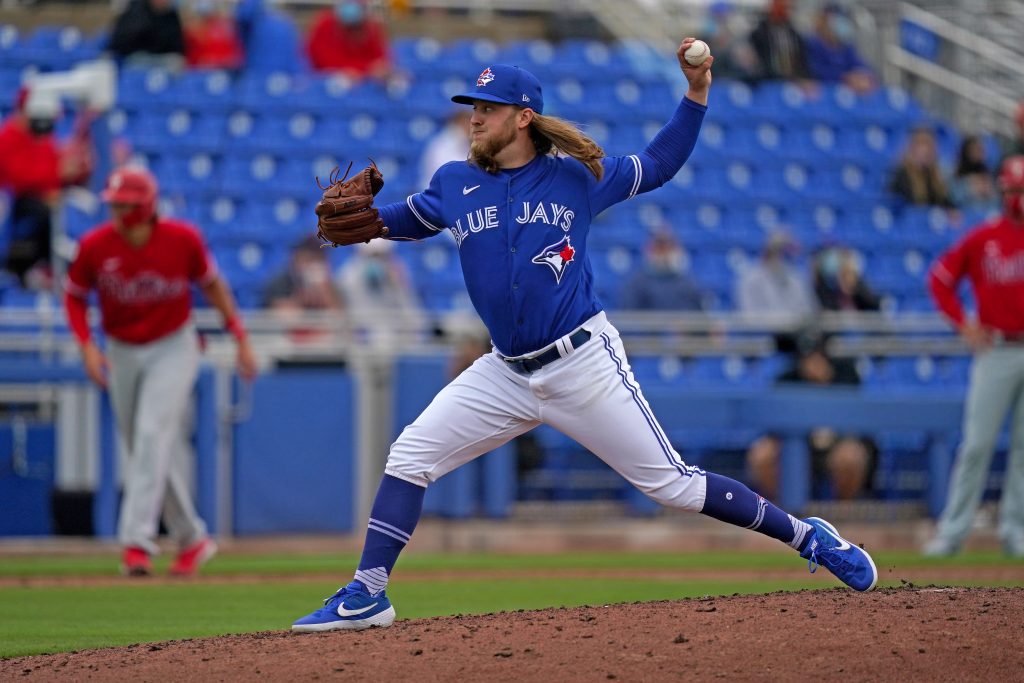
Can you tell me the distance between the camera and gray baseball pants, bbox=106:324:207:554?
9281 mm

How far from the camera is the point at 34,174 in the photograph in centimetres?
1394

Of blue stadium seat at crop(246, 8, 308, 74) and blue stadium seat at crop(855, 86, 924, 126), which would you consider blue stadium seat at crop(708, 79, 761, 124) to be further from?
blue stadium seat at crop(246, 8, 308, 74)

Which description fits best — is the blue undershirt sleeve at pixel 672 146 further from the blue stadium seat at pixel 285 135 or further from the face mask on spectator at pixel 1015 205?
the blue stadium seat at pixel 285 135

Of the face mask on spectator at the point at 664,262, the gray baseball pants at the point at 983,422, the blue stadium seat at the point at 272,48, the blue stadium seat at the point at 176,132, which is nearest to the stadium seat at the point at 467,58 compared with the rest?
the blue stadium seat at the point at 272,48

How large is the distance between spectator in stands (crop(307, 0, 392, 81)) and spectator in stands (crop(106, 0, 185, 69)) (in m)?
1.53

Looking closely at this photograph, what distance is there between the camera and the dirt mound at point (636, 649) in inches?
198

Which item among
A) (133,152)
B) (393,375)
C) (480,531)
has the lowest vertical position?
(480,531)

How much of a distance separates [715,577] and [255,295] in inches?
249

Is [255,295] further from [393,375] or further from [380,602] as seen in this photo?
[380,602]

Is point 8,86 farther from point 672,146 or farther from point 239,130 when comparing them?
point 672,146

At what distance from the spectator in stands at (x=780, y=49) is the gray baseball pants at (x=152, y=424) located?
35.3 ft

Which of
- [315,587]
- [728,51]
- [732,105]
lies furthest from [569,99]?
[315,587]

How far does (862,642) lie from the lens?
5.26 m

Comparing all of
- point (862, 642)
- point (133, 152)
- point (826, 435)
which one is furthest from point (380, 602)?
point (133, 152)
